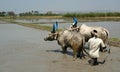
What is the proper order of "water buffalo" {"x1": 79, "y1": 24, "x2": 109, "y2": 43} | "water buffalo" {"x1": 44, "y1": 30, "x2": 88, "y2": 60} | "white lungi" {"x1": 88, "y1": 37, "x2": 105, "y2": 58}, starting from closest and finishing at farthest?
"white lungi" {"x1": 88, "y1": 37, "x2": 105, "y2": 58} → "water buffalo" {"x1": 44, "y1": 30, "x2": 88, "y2": 60} → "water buffalo" {"x1": 79, "y1": 24, "x2": 109, "y2": 43}

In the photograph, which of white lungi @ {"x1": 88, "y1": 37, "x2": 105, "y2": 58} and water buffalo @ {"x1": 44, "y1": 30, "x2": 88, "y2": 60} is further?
water buffalo @ {"x1": 44, "y1": 30, "x2": 88, "y2": 60}

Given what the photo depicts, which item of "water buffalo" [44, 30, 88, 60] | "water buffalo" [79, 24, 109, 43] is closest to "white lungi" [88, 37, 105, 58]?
"water buffalo" [44, 30, 88, 60]

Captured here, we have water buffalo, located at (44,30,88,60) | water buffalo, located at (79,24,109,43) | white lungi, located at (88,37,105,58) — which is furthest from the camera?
water buffalo, located at (79,24,109,43)

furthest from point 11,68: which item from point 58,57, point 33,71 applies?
point 58,57

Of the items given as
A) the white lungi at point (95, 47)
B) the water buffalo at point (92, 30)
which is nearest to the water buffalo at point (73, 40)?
the white lungi at point (95, 47)

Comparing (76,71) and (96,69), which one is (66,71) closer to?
(76,71)

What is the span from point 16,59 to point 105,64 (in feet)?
12.7

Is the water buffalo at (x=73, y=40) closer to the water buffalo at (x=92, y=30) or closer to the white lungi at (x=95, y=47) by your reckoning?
the white lungi at (x=95, y=47)

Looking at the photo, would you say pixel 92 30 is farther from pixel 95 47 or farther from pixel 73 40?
pixel 95 47

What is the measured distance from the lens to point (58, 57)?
12.4 m

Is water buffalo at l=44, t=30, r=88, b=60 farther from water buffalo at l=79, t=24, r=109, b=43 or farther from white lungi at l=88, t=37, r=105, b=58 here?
water buffalo at l=79, t=24, r=109, b=43

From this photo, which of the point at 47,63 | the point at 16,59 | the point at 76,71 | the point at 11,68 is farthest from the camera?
the point at 16,59

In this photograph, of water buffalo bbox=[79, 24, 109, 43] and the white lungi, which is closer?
the white lungi

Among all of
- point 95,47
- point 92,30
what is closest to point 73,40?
point 95,47
